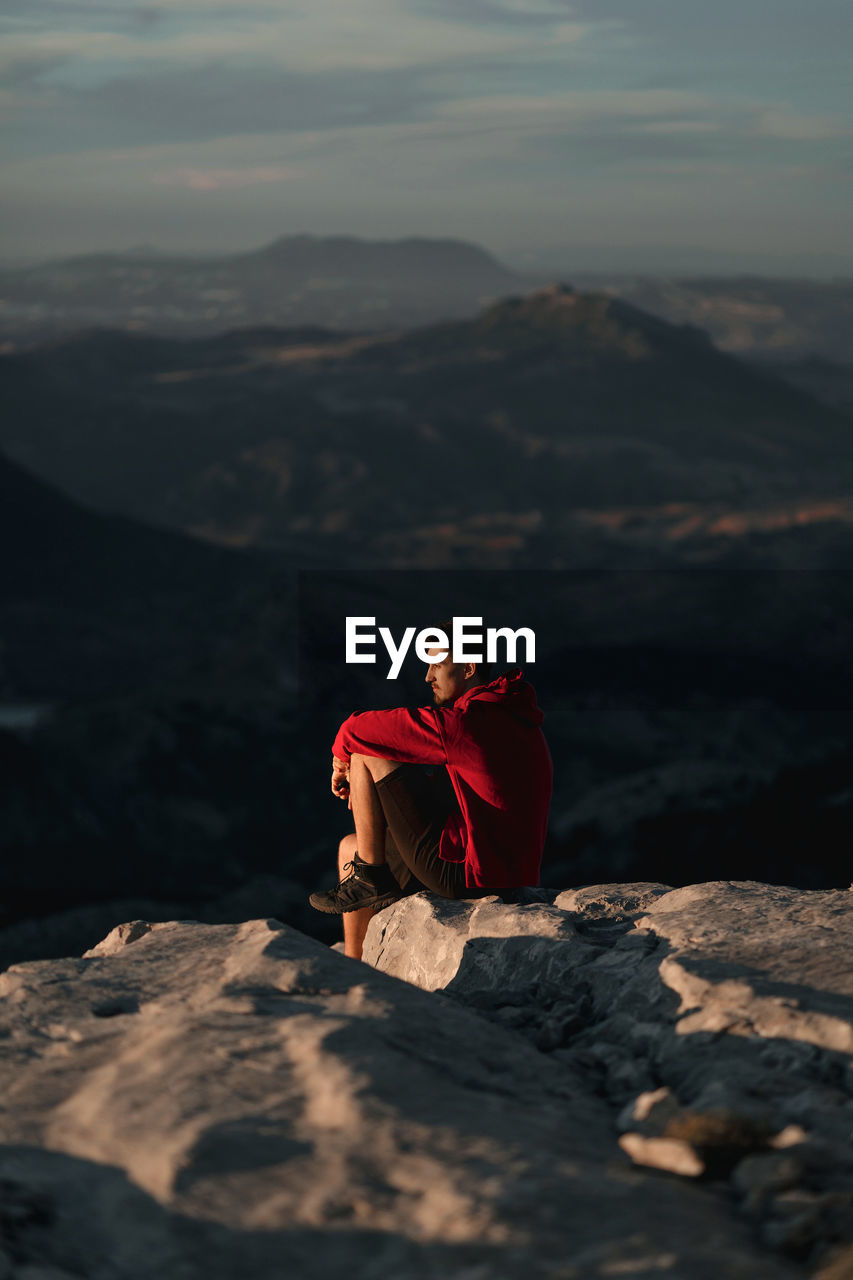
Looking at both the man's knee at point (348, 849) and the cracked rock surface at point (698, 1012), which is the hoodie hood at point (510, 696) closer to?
the cracked rock surface at point (698, 1012)

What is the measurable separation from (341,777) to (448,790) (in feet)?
1.90

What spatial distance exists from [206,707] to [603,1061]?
150ft

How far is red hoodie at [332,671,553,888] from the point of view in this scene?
5680 millimetres

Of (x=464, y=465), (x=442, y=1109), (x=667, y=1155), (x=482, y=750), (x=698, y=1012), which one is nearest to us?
(x=667, y=1155)

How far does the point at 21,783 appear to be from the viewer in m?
43.6

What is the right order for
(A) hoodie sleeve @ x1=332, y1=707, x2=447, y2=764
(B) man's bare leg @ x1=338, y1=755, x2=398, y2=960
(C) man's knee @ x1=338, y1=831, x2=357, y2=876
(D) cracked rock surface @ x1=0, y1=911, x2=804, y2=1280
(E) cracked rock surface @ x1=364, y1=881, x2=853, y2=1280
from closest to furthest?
(D) cracked rock surface @ x1=0, y1=911, x2=804, y2=1280 < (E) cracked rock surface @ x1=364, y1=881, x2=853, y2=1280 < (A) hoodie sleeve @ x1=332, y1=707, x2=447, y2=764 < (B) man's bare leg @ x1=338, y1=755, x2=398, y2=960 < (C) man's knee @ x1=338, y1=831, x2=357, y2=876

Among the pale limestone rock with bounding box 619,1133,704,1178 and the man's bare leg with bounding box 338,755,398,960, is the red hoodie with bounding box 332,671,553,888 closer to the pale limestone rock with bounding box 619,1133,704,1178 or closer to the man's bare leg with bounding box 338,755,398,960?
the man's bare leg with bounding box 338,755,398,960

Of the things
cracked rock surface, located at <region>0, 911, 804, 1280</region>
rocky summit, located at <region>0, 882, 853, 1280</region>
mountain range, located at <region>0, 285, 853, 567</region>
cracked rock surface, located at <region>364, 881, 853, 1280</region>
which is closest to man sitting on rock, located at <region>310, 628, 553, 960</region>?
cracked rock surface, located at <region>364, 881, 853, 1280</region>

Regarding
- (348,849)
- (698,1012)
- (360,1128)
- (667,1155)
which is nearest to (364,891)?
(348,849)

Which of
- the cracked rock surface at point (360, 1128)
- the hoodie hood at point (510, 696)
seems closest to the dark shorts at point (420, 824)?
the hoodie hood at point (510, 696)

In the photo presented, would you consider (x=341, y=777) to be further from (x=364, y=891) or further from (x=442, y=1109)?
(x=442, y=1109)

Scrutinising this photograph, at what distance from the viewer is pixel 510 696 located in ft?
18.9

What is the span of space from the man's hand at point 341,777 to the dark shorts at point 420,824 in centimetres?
32

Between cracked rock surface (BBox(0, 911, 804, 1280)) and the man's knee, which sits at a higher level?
cracked rock surface (BBox(0, 911, 804, 1280))
